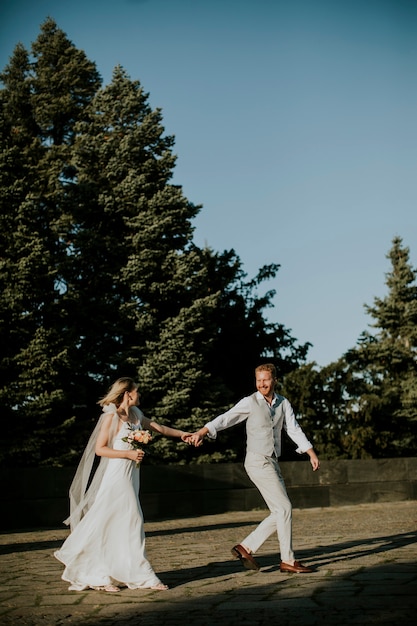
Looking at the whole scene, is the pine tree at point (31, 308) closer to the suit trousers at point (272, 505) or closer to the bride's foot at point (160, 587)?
the suit trousers at point (272, 505)

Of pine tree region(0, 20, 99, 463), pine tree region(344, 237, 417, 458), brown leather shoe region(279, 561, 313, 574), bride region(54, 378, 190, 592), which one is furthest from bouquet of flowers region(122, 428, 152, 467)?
pine tree region(344, 237, 417, 458)

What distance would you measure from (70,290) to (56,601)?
23554 millimetres

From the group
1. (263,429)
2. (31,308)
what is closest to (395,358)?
(31,308)

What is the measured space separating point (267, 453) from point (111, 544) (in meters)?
1.94

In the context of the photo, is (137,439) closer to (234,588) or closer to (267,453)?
(267,453)

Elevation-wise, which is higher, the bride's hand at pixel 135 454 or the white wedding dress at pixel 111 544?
the bride's hand at pixel 135 454

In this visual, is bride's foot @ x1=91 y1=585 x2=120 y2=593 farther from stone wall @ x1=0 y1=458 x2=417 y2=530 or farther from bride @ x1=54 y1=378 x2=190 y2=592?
stone wall @ x1=0 y1=458 x2=417 y2=530

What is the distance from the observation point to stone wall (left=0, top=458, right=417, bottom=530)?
17422 mm

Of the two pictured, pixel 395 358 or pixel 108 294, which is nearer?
pixel 108 294

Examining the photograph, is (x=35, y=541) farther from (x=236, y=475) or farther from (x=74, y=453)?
(x=74, y=453)

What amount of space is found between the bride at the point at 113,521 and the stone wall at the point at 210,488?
31.4 feet

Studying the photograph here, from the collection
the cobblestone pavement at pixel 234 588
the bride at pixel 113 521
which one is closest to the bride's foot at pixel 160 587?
the bride at pixel 113 521

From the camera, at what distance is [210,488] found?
66.5 ft

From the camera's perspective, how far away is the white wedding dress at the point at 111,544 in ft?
25.2
